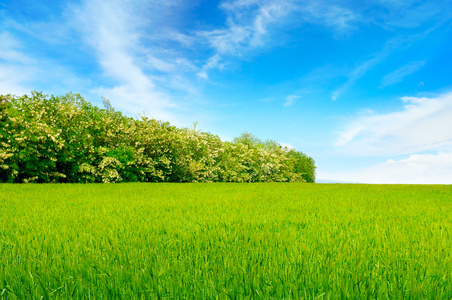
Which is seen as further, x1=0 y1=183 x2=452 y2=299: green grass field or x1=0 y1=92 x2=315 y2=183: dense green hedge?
x1=0 y1=92 x2=315 y2=183: dense green hedge

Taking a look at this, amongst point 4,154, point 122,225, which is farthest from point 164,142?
point 122,225

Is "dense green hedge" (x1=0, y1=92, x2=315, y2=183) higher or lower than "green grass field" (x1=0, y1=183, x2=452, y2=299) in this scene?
higher

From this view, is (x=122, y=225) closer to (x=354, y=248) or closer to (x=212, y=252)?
(x=212, y=252)

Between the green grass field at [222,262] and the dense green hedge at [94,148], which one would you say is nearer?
the green grass field at [222,262]

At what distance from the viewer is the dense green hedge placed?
14977mm

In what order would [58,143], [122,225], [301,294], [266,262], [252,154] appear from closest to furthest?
[301,294] → [266,262] → [122,225] → [58,143] → [252,154]

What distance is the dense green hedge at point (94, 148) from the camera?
→ 49.1 ft

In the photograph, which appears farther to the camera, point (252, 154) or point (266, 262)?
point (252, 154)

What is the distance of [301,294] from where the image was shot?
179 cm

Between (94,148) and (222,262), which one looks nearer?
(222,262)

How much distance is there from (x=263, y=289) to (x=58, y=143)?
16.9 meters

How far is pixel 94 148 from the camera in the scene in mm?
17719

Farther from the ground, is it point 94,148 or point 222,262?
point 94,148

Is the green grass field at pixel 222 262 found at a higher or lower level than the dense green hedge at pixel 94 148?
lower
